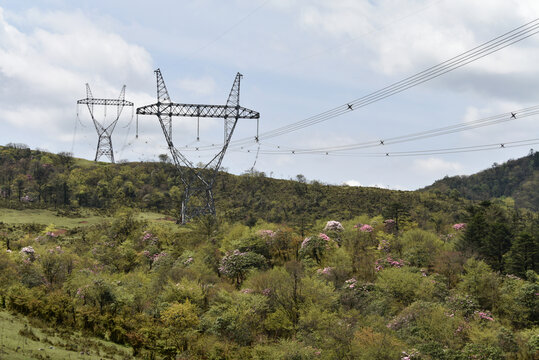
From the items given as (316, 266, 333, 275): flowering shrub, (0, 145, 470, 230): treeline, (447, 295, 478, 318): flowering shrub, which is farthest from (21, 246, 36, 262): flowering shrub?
(447, 295, 478, 318): flowering shrub

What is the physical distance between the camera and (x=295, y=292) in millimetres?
54000

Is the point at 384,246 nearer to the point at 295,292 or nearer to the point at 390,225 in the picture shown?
the point at 390,225

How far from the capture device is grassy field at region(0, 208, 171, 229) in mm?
114656

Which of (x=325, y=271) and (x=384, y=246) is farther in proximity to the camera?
(x=384, y=246)

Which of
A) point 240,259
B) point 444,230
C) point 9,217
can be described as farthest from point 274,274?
point 9,217

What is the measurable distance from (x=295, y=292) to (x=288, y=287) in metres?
1.56

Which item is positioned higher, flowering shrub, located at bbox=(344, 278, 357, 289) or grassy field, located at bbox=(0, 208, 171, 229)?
grassy field, located at bbox=(0, 208, 171, 229)

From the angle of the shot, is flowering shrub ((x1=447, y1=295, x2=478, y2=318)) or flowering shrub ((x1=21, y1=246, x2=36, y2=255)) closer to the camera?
flowering shrub ((x1=447, y1=295, x2=478, y2=318))

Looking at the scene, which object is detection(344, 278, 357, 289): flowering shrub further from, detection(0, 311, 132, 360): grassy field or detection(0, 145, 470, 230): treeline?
detection(0, 145, 470, 230): treeline

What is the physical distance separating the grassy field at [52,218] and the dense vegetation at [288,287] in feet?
31.2

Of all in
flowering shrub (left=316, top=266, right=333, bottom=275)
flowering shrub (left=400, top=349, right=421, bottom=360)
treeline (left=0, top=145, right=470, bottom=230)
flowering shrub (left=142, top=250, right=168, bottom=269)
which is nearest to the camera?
flowering shrub (left=400, top=349, right=421, bottom=360)

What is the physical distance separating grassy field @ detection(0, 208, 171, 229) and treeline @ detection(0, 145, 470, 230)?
6367 millimetres

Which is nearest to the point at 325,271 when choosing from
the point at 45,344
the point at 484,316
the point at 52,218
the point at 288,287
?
the point at 288,287

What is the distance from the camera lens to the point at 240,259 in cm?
6975
